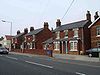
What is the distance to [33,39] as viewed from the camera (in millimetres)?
70312

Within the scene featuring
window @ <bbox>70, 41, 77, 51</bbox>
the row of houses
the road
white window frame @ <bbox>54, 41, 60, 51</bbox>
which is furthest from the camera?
white window frame @ <bbox>54, 41, 60, 51</bbox>

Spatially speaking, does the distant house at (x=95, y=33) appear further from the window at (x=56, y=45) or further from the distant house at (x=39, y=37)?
the distant house at (x=39, y=37)

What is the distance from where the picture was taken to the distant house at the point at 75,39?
4744cm

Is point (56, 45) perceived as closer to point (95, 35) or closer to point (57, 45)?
point (57, 45)

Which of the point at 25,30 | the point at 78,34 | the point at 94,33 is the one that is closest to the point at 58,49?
the point at 78,34

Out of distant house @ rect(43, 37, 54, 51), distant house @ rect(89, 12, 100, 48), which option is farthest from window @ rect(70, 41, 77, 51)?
distant house @ rect(43, 37, 54, 51)

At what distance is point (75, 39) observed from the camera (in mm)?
47906

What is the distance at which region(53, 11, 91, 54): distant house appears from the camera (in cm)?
4744

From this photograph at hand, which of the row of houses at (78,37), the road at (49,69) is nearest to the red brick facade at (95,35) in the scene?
the row of houses at (78,37)

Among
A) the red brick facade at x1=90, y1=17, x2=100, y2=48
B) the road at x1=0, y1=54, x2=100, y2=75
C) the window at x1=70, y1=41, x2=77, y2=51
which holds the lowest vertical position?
the road at x1=0, y1=54, x2=100, y2=75

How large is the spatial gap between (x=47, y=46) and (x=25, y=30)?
85.1 feet

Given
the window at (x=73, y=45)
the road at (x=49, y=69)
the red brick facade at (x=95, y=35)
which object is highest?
the red brick facade at (x=95, y=35)

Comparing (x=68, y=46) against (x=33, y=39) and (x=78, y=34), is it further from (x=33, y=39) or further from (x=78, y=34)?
(x=33, y=39)

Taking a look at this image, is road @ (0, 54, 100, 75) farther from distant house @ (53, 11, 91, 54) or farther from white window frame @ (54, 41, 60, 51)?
white window frame @ (54, 41, 60, 51)
